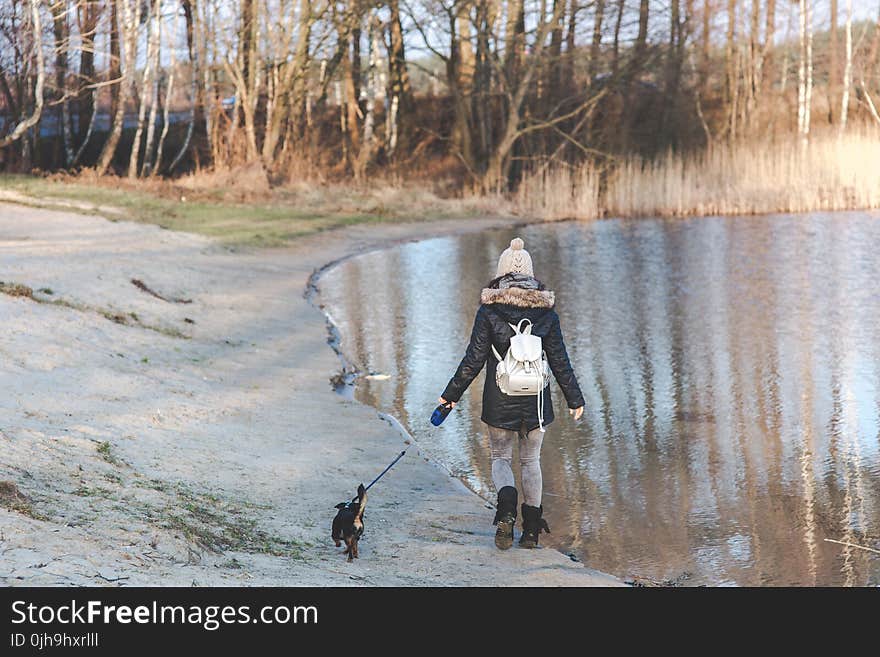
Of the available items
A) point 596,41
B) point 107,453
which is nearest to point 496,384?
point 107,453

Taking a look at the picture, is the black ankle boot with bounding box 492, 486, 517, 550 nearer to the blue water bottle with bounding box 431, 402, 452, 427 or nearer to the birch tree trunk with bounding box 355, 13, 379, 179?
the blue water bottle with bounding box 431, 402, 452, 427

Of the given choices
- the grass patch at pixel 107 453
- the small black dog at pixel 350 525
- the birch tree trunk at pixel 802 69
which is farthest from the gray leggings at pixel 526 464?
the birch tree trunk at pixel 802 69

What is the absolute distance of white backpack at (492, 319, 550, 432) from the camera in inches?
248

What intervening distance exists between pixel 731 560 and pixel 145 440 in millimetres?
3755

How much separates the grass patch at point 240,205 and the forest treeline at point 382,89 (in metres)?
2.07

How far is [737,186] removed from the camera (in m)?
30.1

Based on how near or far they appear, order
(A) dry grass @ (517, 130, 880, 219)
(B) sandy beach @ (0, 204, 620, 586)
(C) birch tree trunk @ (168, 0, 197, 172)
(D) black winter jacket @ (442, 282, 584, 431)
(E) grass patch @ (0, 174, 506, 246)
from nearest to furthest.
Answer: (B) sandy beach @ (0, 204, 620, 586) → (D) black winter jacket @ (442, 282, 584, 431) → (E) grass patch @ (0, 174, 506, 246) → (A) dry grass @ (517, 130, 880, 219) → (C) birch tree trunk @ (168, 0, 197, 172)

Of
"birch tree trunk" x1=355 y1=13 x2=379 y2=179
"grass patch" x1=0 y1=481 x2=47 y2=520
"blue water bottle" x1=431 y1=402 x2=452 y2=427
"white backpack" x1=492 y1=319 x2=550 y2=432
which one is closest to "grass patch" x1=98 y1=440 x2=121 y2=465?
"grass patch" x1=0 y1=481 x2=47 y2=520

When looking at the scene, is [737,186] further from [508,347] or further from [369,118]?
[508,347]

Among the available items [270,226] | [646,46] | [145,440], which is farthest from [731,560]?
[646,46]

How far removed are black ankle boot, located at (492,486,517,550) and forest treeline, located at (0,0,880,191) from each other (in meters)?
21.9

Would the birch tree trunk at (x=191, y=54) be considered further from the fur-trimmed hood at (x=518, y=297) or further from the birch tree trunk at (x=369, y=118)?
the fur-trimmed hood at (x=518, y=297)

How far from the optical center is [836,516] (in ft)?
24.0
